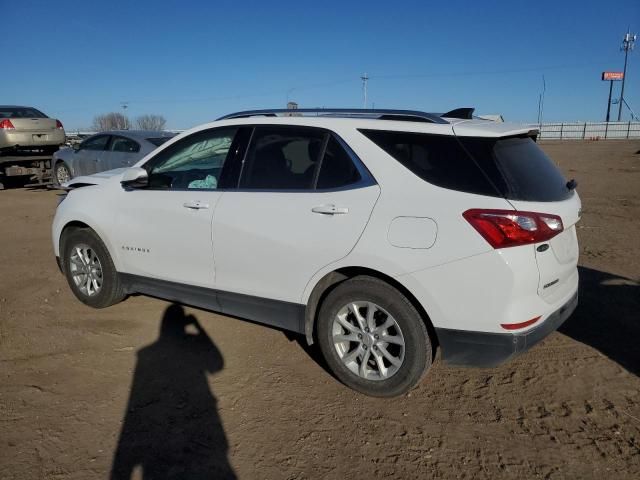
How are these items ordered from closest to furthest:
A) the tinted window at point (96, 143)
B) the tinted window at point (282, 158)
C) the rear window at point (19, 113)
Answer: the tinted window at point (282, 158)
the tinted window at point (96, 143)
the rear window at point (19, 113)

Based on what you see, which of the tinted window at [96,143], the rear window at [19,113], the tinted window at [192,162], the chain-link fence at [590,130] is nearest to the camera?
the tinted window at [192,162]

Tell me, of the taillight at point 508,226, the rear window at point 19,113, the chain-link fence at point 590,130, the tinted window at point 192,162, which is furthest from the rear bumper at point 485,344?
the chain-link fence at point 590,130

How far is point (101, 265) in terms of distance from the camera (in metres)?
4.57

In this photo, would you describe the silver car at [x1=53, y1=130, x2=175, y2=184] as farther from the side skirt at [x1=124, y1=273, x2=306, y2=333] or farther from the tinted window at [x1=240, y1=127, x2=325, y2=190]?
the tinted window at [x1=240, y1=127, x2=325, y2=190]

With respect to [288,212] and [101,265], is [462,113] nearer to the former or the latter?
[288,212]

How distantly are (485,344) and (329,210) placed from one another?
4.02 feet

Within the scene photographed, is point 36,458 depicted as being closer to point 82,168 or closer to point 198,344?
point 198,344

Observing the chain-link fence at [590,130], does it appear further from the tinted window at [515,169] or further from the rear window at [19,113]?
Answer: the tinted window at [515,169]

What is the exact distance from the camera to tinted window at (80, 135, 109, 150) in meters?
11.6

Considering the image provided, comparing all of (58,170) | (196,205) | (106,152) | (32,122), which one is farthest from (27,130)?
(196,205)

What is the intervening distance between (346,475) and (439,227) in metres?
1.42

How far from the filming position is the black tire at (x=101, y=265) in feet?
14.9

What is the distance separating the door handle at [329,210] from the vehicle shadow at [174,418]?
1413mm

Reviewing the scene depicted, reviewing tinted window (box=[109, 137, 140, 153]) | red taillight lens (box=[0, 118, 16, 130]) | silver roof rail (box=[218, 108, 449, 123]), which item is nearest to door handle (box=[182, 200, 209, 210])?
silver roof rail (box=[218, 108, 449, 123])
